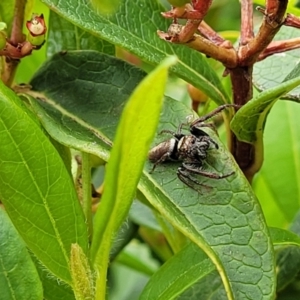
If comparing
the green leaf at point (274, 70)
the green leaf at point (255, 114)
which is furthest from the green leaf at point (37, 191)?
the green leaf at point (274, 70)

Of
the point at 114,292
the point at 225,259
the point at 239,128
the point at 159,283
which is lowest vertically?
the point at 114,292

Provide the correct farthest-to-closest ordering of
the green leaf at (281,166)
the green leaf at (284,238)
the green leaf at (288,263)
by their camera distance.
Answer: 1. the green leaf at (281,166)
2. the green leaf at (288,263)
3. the green leaf at (284,238)

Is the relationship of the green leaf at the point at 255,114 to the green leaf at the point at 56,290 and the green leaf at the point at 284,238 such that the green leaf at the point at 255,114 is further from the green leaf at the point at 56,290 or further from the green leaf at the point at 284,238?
the green leaf at the point at 56,290

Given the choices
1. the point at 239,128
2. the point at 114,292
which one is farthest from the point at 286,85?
the point at 114,292

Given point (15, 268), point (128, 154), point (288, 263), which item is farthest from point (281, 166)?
point (128, 154)

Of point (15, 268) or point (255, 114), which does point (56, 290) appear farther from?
point (255, 114)

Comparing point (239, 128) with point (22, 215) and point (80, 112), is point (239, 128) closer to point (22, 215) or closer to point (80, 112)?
point (80, 112)

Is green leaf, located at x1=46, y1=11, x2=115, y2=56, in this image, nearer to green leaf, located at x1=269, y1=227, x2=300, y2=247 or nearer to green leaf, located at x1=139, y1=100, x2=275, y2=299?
green leaf, located at x1=139, y1=100, x2=275, y2=299
